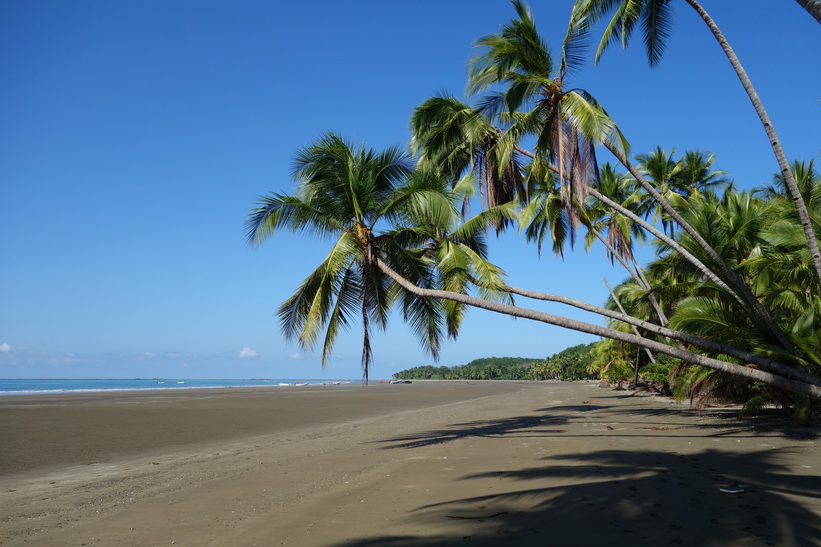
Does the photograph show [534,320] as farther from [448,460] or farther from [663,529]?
[663,529]

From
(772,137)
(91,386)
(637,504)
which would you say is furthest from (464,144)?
(91,386)

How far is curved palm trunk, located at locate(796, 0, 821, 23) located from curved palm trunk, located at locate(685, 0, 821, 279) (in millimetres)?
3166

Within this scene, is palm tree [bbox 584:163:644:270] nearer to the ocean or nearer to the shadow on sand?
the shadow on sand

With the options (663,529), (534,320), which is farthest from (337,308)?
(663,529)

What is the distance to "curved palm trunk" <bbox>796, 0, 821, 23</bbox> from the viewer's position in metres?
6.00

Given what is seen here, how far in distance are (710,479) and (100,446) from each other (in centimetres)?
1266

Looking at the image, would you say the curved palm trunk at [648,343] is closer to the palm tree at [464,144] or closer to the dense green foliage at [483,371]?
the palm tree at [464,144]

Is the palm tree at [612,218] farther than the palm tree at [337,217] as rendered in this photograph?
Yes

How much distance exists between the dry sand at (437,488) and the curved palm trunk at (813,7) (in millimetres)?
5054

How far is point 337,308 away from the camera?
12406mm

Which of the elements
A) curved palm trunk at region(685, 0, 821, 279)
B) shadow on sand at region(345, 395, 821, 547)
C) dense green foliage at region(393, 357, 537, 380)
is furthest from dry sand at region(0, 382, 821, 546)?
dense green foliage at region(393, 357, 537, 380)

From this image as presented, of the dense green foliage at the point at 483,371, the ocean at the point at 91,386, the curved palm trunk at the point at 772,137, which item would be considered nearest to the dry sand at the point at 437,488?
the curved palm trunk at the point at 772,137

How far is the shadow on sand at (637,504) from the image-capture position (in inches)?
186

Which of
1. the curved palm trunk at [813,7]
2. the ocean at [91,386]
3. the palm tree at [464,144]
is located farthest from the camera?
the ocean at [91,386]
